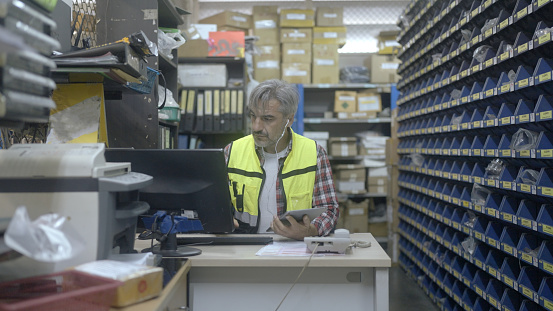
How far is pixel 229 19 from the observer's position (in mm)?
5957

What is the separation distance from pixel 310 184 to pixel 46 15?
5.13 ft

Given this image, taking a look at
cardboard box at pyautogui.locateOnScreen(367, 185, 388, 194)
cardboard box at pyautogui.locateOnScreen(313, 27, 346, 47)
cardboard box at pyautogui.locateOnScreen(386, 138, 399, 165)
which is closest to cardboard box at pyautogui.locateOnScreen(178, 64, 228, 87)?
cardboard box at pyautogui.locateOnScreen(313, 27, 346, 47)

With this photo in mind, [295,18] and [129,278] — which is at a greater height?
[295,18]

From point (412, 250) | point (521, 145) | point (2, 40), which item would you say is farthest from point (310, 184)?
point (412, 250)

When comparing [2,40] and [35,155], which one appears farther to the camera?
[35,155]

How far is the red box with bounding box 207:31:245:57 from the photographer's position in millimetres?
4969

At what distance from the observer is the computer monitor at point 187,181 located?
1.75m

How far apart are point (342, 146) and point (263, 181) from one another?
3693mm

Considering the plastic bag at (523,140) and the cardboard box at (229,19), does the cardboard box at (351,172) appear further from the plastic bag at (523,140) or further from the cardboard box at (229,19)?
the plastic bag at (523,140)

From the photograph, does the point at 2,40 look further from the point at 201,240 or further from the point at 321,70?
the point at 321,70

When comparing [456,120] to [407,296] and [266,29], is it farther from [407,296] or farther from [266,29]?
[266,29]

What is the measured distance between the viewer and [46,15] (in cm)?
127

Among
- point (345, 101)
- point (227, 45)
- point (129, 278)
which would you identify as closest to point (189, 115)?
point (227, 45)

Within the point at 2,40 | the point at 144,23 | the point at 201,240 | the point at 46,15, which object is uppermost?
the point at 144,23
